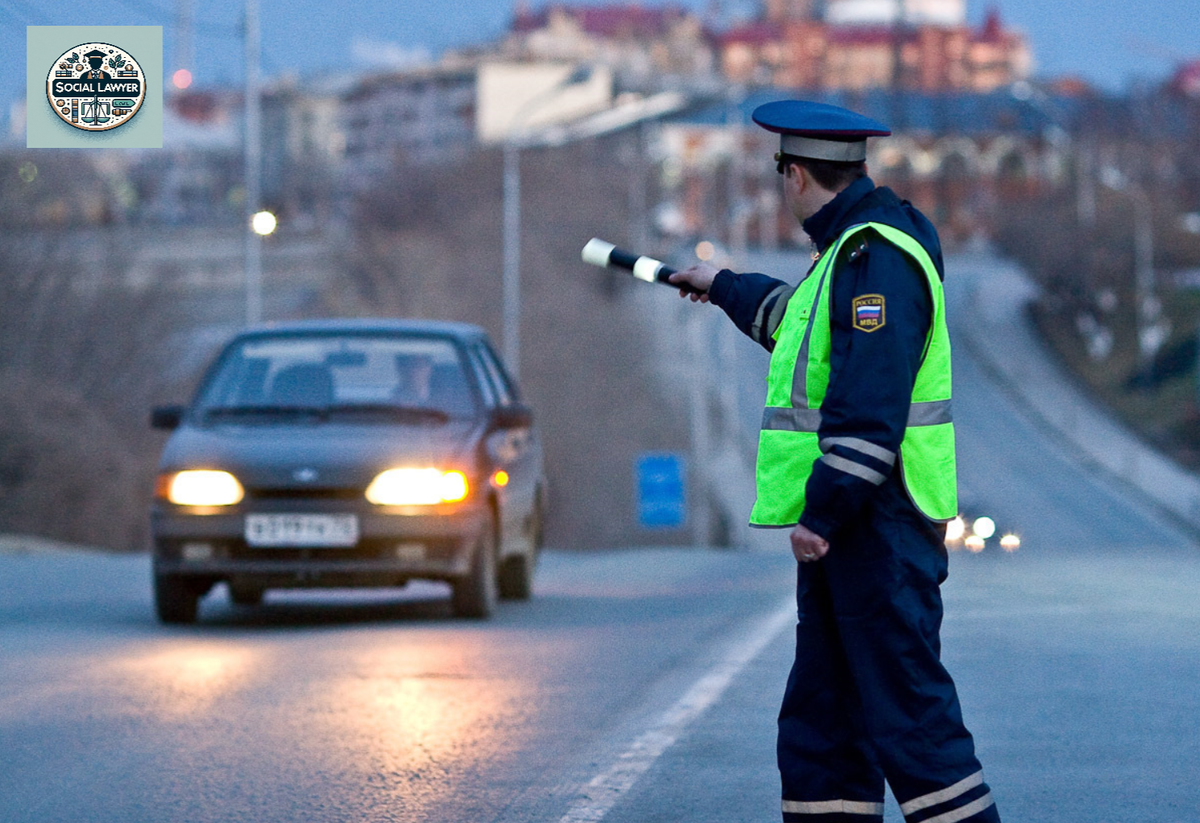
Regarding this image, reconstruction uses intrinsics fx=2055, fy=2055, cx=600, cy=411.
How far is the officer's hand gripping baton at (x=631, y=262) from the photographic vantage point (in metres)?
5.43

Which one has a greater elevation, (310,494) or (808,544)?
(808,544)

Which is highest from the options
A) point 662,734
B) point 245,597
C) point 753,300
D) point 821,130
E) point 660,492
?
point 821,130

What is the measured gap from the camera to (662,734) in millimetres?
7262

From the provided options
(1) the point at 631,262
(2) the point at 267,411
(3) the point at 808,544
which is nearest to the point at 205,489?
(2) the point at 267,411

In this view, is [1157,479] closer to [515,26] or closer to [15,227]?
[15,227]

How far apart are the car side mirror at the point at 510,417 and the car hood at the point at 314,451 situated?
1.40 feet

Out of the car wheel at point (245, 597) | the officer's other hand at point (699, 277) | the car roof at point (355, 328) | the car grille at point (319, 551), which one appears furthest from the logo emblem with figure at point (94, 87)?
the officer's other hand at point (699, 277)

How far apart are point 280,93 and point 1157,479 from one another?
53.0m

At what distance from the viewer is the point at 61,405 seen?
4078cm

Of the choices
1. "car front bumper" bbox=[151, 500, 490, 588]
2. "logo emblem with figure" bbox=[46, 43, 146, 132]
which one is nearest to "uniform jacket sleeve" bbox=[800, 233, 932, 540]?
"logo emblem with figure" bbox=[46, 43, 146, 132]

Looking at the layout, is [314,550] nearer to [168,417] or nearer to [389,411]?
[389,411]

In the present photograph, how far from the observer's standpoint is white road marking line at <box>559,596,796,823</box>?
5.95 metres

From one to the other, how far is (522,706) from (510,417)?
14.6 feet

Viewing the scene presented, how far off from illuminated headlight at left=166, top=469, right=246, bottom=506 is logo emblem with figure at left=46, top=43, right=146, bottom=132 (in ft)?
6.76
